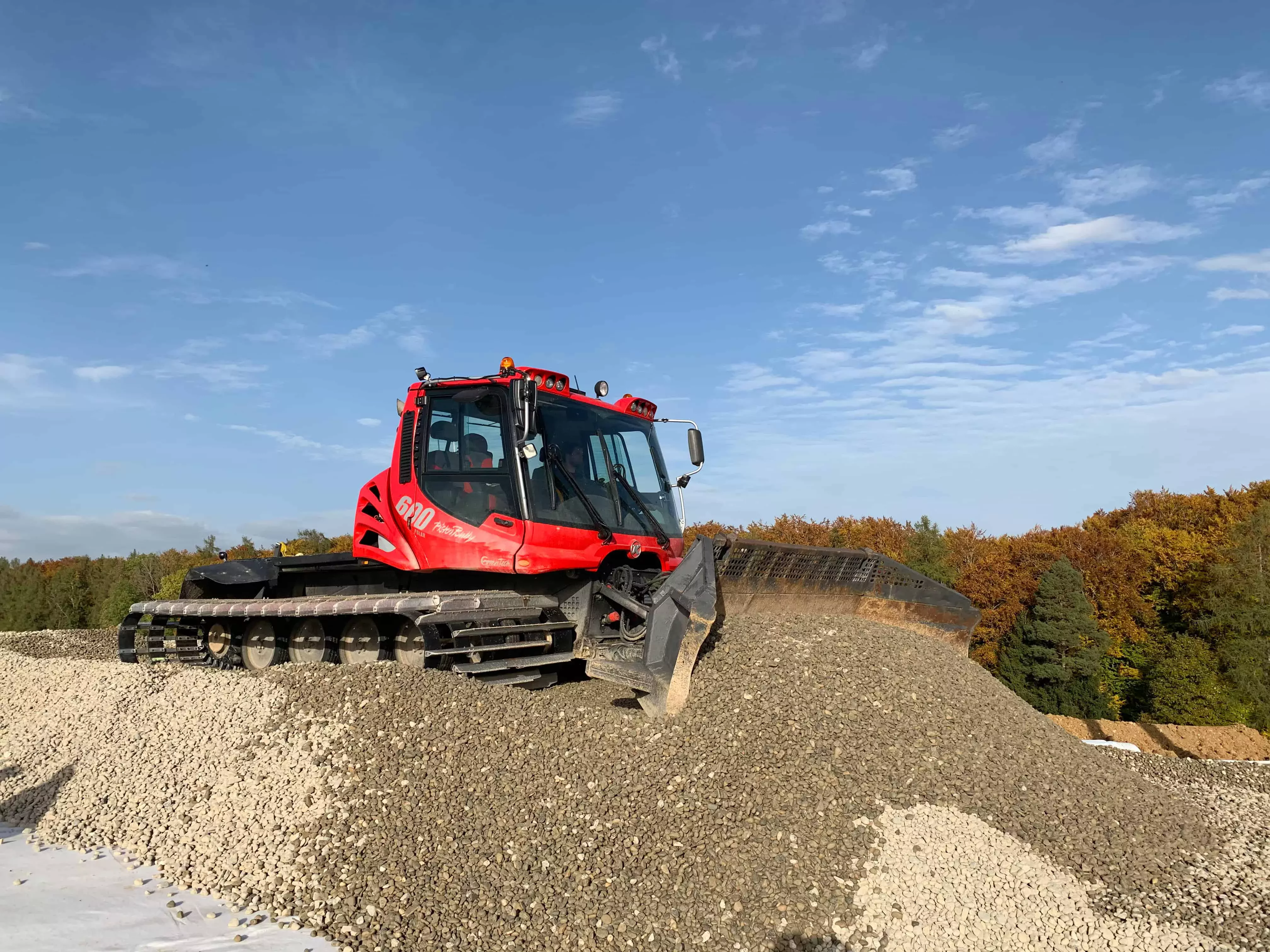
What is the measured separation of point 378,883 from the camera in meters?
4.63

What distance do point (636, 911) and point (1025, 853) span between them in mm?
2211

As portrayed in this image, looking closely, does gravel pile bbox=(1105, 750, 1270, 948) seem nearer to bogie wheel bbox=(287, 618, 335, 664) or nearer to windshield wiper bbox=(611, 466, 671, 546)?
windshield wiper bbox=(611, 466, 671, 546)

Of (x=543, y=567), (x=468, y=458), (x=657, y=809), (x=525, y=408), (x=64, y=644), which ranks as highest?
(x=525, y=408)

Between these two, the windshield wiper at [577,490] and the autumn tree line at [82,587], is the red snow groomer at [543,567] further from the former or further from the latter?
the autumn tree line at [82,587]

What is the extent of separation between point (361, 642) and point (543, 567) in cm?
201

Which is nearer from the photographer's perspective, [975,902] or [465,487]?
[975,902]

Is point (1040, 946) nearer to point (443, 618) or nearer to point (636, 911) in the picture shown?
point (636, 911)

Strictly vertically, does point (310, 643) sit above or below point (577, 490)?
below

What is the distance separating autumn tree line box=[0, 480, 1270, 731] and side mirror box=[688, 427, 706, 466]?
12.4 metres

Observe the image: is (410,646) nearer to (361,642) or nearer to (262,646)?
(361,642)

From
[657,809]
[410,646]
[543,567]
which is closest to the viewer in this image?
[657,809]

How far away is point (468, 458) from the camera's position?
298 inches

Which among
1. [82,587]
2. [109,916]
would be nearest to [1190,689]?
[109,916]

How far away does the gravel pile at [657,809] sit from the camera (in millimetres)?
4477
